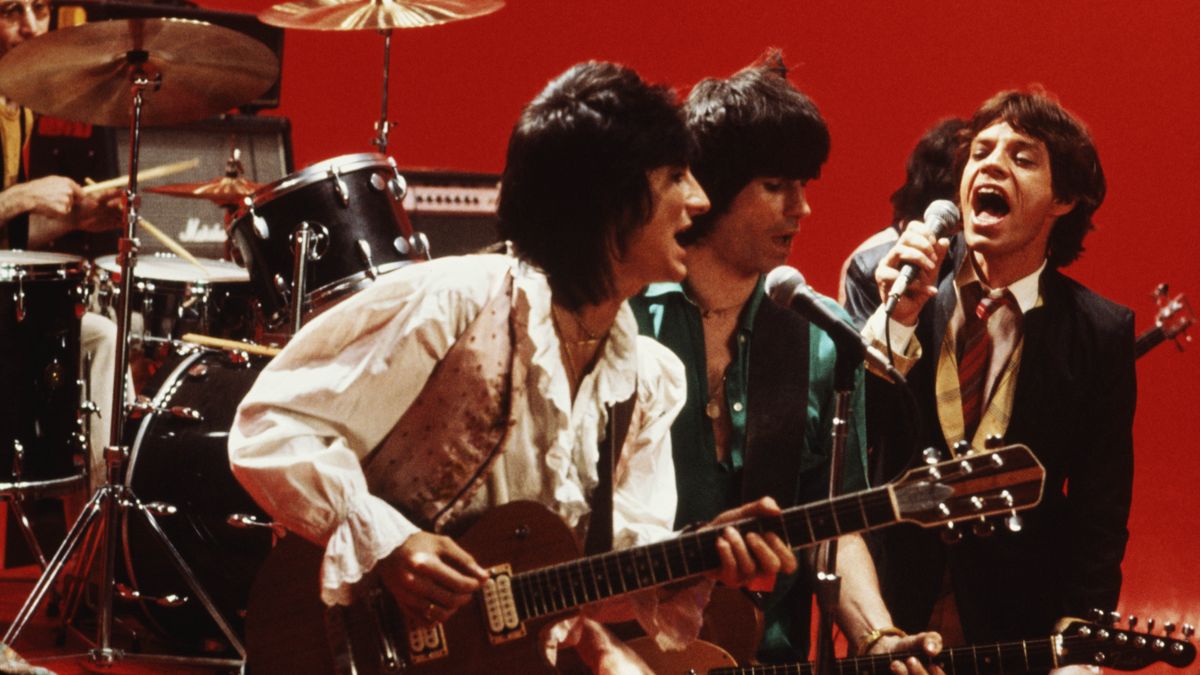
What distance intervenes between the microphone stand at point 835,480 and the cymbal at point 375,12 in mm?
3074

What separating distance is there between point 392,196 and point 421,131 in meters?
2.72

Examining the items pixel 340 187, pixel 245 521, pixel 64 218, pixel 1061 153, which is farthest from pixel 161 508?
pixel 1061 153

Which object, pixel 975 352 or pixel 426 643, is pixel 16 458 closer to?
pixel 426 643

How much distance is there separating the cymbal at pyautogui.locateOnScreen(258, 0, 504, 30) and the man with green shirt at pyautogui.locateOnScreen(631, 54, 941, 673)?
92.1 inches

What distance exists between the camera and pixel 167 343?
5.01m

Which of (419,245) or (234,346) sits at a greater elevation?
(419,245)

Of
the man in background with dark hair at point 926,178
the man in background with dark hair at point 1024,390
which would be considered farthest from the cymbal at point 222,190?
the man in background with dark hair at point 1024,390

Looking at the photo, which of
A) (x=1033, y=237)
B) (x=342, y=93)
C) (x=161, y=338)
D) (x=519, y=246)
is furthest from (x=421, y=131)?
(x=519, y=246)

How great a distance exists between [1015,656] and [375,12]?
11.2 feet

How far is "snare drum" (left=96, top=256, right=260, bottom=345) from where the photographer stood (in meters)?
5.02

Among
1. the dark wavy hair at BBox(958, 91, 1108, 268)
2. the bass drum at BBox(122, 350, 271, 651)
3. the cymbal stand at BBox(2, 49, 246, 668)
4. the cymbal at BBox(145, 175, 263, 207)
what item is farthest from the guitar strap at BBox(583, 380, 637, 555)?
the cymbal at BBox(145, 175, 263, 207)

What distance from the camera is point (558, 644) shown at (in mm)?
2568

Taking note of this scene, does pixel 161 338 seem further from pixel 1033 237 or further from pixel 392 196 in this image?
pixel 1033 237

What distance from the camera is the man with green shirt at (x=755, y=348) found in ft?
9.91
